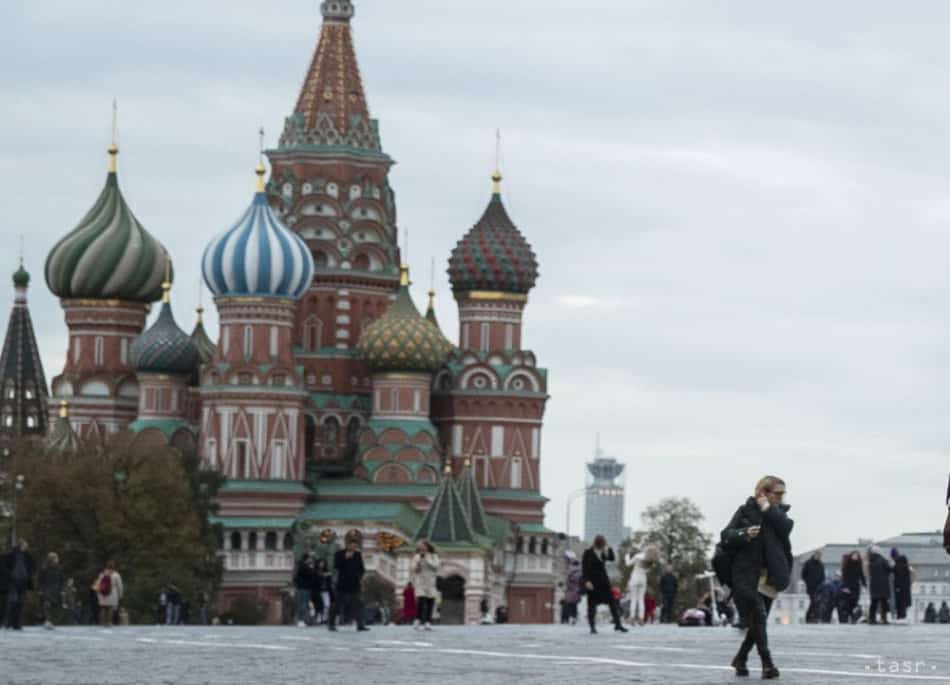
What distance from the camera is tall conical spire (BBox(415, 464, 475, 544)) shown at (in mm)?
112938

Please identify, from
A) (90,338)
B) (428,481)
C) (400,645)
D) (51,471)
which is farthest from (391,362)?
(400,645)

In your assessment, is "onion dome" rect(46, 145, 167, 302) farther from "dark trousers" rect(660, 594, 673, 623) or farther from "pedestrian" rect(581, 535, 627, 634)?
"pedestrian" rect(581, 535, 627, 634)

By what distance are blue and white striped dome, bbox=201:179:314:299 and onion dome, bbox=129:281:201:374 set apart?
164 inches

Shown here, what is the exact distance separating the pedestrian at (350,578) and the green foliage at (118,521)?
153 feet

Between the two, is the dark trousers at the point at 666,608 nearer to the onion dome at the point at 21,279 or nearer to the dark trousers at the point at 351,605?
A: the dark trousers at the point at 351,605

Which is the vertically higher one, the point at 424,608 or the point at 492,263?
the point at 492,263

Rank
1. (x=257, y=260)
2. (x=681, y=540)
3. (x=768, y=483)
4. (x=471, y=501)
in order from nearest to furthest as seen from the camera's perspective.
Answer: (x=768, y=483)
(x=257, y=260)
(x=471, y=501)
(x=681, y=540)

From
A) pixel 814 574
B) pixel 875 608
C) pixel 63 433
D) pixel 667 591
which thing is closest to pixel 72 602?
pixel 63 433

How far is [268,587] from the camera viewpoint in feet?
369

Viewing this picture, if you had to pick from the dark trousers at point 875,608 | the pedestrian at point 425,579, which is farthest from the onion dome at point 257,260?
the pedestrian at point 425,579

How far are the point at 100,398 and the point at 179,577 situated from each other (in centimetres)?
2803

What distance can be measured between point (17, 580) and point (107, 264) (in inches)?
2992

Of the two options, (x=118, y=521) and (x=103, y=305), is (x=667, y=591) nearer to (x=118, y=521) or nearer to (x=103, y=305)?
(x=118, y=521)

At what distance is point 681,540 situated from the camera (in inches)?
5630
